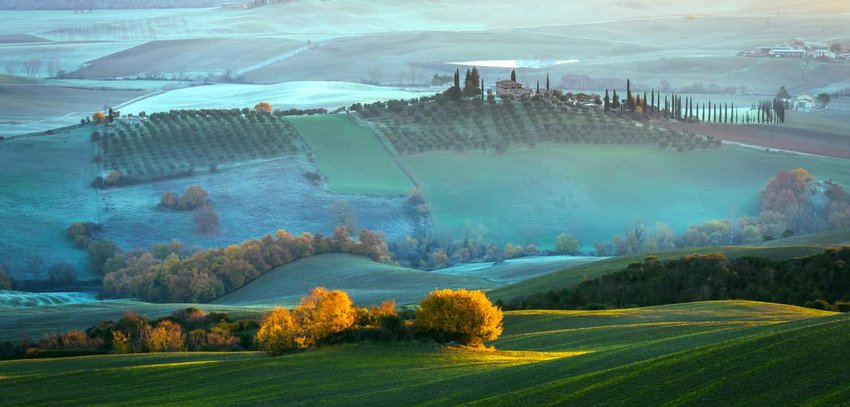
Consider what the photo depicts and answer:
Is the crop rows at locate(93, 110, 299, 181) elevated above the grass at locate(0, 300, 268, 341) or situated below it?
above

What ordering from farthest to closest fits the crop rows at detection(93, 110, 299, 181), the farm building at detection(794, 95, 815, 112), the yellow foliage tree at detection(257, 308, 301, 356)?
the farm building at detection(794, 95, 815, 112) < the crop rows at detection(93, 110, 299, 181) < the yellow foliage tree at detection(257, 308, 301, 356)

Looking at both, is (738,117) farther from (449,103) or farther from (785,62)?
(785,62)

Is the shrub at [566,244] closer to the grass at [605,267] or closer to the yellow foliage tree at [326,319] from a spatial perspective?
the grass at [605,267]

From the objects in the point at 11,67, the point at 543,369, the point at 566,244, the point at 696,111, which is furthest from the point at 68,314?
the point at 11,67

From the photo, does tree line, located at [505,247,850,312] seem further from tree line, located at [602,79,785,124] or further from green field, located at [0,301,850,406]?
tree line, located at [602,79,785,124]

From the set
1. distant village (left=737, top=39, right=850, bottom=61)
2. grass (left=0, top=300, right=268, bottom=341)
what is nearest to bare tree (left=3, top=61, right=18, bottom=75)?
distant village (left=737, top=39, right=850, bottom=61)

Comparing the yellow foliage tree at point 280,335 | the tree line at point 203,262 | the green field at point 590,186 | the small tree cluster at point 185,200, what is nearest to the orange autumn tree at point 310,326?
the yellow foliage tree at point 280,335
